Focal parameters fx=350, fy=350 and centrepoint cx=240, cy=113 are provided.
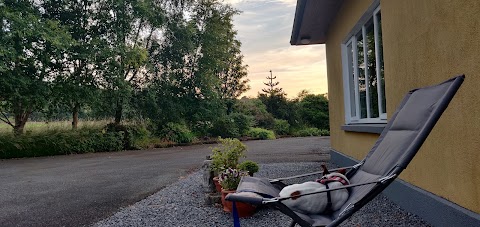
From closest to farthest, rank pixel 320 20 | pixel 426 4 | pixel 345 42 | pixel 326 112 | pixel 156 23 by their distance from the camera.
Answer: pixel 426 4 < pixel 345 42 < pixel 320 20 < pixel 156 23 < pixel 326 112

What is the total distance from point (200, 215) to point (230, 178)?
464 mm

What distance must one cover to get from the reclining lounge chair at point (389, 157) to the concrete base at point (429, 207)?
0.65m

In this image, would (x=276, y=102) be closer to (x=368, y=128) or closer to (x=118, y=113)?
(x=118, y=113)

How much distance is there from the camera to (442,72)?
245 centimetres

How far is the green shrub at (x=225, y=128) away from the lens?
1627 cm

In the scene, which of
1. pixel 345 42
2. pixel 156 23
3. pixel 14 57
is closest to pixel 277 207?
pixel 345 42

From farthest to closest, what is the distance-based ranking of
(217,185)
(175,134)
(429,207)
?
(175,134) < (217,185) < (429,207)

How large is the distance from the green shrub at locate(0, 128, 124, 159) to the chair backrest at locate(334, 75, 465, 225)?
38.7ft

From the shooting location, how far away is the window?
4.10 m

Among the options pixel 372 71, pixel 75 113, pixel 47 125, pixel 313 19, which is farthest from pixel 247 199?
pixel 75 113

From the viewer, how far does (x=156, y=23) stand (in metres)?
15.1

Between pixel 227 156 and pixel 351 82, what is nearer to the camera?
pixel 227 156

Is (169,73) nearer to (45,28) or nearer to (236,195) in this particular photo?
(45,28)

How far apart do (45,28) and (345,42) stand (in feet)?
32.5
